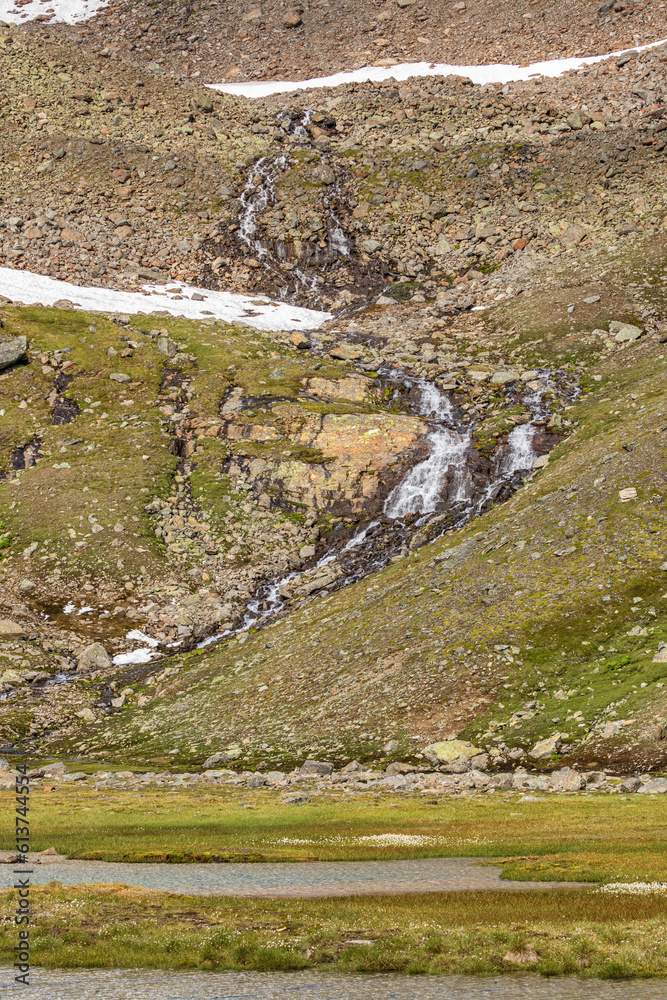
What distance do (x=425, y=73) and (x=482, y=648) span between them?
128 m

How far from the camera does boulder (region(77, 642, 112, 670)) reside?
66.4m

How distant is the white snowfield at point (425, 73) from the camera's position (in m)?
144

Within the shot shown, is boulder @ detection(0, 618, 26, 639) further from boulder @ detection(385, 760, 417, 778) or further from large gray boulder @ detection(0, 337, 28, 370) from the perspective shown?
large gray boulder @ detection(0, 337, 28, 370)

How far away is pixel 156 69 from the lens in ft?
542

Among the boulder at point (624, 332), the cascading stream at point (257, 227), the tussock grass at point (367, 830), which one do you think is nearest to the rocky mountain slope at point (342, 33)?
the cascading stream at point (257, 227)

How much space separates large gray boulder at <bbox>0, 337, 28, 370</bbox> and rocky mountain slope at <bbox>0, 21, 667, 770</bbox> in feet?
1.21

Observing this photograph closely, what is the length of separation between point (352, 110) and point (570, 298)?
65.0 metres

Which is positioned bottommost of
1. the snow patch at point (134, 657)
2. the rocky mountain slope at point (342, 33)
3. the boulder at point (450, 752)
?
the snow patch at point (134, 657)

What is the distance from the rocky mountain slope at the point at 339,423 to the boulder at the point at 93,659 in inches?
6.4

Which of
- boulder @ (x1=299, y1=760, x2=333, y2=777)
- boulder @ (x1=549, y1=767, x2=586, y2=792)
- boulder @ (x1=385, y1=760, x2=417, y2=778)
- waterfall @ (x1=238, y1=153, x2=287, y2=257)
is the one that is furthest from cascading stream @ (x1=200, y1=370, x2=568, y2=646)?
waterfall @ (x1=238, y1=153, x2=287, y2=257)

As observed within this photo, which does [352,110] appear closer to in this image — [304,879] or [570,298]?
[570,298]

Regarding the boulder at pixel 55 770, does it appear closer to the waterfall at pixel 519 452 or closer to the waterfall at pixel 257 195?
the waterfall at pixel 519 452

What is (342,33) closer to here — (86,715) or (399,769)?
(86,715)

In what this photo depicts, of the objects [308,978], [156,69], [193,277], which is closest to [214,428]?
[193,277]
